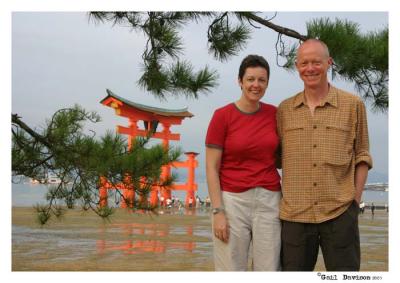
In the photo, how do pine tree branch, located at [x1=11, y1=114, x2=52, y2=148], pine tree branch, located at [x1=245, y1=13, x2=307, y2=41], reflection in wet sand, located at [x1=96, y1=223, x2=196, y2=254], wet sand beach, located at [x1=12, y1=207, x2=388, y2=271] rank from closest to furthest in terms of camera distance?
pine tree branch, located at [x1=245, y1=13, x2=307, y2=41]
pine tree branch, located at [x1=11, y1=114, x2=52, y2=148]
wet sand beach, located at [x1=12, y1=207, x2=388, y2=271]
reflection in wet sand, located at [x1=96, y1=223, x2=196, y2=254]

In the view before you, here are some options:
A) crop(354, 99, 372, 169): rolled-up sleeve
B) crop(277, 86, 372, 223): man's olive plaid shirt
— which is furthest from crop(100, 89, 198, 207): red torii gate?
crop(354, 99, 372, 169): rolled-up sleeve

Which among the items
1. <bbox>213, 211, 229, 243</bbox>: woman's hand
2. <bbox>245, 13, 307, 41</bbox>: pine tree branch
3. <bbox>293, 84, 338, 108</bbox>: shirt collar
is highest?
<bbox>245, 13, 307, 41</bbox>: pine tree branch

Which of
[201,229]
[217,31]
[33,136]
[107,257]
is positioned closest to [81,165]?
[33,136]

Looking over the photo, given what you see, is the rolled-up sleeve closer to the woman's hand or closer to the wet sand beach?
the woman's hand

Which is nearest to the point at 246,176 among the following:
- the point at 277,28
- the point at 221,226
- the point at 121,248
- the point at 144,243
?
the point at 221,226

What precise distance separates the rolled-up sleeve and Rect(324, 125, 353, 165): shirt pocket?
0.11ft

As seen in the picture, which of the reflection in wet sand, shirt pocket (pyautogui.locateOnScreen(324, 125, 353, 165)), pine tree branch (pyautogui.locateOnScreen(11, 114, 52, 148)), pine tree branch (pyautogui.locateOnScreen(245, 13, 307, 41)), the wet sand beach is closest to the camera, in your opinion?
shirt pocket (pyautogui.locateOnScreen(324, 125, 353, 165))

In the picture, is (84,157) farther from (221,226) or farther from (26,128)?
(221,226)

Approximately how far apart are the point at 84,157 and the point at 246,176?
0.85 metres

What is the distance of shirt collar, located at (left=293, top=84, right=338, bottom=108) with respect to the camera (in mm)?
1390

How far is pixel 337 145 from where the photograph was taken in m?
1.36

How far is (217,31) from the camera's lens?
213cm

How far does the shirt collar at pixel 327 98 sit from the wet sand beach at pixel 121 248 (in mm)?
1690

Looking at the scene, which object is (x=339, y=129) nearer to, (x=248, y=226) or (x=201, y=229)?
(x=248, y=226)
